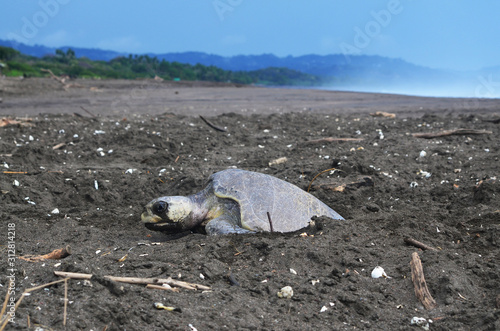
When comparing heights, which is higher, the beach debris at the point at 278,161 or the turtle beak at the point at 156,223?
the beach debris at the point at 278,161

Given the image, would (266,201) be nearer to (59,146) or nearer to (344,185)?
(344,185)

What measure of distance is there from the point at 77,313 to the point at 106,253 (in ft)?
3.93

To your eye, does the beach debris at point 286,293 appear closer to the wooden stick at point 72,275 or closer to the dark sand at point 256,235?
the dark sand at point 256,235

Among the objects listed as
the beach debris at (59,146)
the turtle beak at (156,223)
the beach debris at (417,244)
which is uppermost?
the beach debris at (417,244)

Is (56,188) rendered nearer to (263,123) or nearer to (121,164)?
(121,164)

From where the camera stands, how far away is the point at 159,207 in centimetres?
398

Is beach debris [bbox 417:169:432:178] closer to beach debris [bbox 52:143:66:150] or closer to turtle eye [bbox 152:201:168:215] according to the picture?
turtle eye [bbox 152:201:168:215]

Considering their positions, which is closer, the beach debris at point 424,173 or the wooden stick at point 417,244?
the wooden stick at point 417,244

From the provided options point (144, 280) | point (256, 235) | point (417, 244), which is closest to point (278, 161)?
point (256, 235)

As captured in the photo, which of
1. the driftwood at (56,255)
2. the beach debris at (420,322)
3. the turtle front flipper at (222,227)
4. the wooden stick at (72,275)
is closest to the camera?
the beach debris at (420,322)

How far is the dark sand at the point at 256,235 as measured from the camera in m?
2.37

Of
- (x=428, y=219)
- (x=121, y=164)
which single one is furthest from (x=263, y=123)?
(x=428, y=219)

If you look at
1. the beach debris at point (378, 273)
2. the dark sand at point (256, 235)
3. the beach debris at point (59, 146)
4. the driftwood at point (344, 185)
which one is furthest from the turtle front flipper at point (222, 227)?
the beach debris at point (59, 146)

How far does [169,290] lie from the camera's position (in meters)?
2.55
